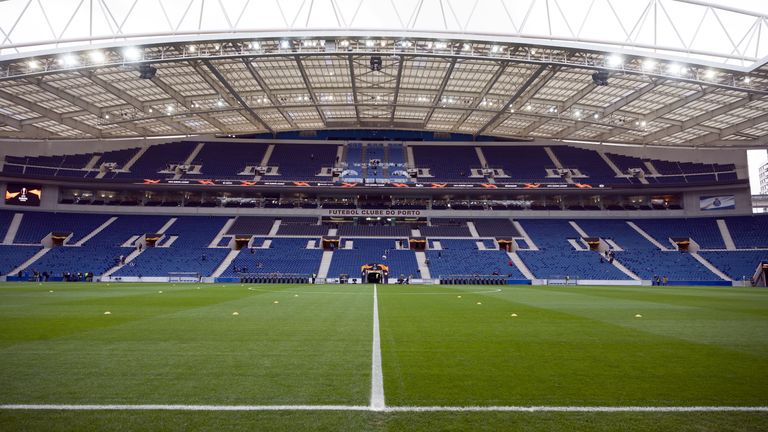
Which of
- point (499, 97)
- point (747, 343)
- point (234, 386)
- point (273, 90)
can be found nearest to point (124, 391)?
point (234, 386)

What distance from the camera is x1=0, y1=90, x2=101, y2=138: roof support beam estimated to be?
35469 millimetres

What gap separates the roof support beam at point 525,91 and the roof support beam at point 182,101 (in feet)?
105

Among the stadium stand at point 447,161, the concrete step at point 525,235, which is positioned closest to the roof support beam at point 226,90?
the stadium stand at point 447,161

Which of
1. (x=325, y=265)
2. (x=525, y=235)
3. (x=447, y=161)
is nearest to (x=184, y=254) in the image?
(x=325, y=265)

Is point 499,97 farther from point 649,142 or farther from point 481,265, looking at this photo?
point 649,142

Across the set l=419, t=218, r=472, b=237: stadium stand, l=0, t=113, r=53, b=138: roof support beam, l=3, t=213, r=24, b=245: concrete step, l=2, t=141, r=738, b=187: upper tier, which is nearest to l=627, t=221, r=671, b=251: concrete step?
l=2, t=141, r=738, b=187: upper tier

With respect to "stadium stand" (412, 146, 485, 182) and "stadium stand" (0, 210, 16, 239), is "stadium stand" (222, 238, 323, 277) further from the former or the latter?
"stadium stand" (0, 210, 16, 239)

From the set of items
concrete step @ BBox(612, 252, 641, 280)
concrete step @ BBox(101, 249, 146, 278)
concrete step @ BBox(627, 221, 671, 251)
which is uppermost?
concrete step @ BBox(627, 221, 671, 251)

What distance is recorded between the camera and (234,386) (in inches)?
193

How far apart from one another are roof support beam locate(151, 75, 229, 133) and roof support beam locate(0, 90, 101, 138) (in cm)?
1168

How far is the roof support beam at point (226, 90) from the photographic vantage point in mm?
33400

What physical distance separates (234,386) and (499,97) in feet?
136

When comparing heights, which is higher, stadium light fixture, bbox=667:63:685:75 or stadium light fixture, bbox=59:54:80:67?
stadium light fixture, bbox=59:54:80:67

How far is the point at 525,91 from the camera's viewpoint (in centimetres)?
3916
